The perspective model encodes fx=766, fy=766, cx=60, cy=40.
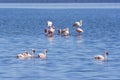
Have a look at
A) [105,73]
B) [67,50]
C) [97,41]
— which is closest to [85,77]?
[105,73]

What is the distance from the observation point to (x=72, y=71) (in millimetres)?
37625

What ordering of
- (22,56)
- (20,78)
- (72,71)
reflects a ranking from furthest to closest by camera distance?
(22,56), (72,71), (20,78)

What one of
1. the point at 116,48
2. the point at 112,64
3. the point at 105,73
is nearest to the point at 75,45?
the point at 116,48

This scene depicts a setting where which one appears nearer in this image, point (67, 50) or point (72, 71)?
point (72, 71)

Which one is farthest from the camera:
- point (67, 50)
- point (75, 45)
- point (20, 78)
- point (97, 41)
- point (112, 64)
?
point (97, 41)

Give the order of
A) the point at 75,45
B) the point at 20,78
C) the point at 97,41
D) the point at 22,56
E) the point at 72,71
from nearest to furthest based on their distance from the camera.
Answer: the point at 20,78 < the point at 72,71 < the point at 22,56 < the point at 75,45 < the point at 97,41

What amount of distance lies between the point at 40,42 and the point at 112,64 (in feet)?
53.2

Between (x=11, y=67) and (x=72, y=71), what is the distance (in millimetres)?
3568

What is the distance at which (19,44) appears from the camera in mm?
54312

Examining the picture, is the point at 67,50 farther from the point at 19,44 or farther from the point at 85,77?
the point at 85,77

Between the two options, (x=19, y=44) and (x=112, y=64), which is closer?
(x=112, y=64)

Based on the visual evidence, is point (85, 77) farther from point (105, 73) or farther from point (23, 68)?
point (23, 68)

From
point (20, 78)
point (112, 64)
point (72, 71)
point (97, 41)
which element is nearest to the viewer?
point (20, 78)

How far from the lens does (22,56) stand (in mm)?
44125
